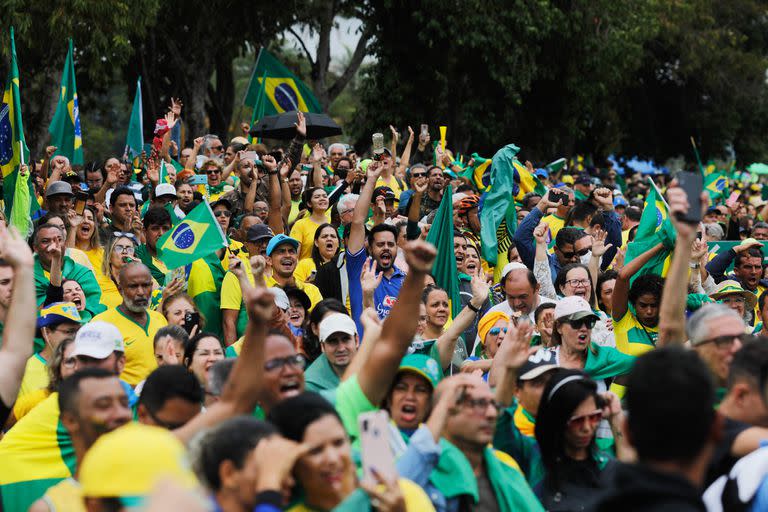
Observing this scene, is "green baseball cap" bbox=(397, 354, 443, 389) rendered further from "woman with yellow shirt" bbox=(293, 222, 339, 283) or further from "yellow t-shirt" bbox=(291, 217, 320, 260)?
"yellow t-shirt" bbox=(291, 217, 320, 260)

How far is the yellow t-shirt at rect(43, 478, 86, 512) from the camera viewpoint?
4418 mm

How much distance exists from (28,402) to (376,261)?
3.28 meters

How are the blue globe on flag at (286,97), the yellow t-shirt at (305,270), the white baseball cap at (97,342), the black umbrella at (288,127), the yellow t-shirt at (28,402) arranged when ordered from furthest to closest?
the blue globe on flag at (286,97) < the black umbrella at (288,127) < the yellow t-shirt at (305,270) < the yellow t-shirt at (28,402) < the white baseball cap at (97,342)

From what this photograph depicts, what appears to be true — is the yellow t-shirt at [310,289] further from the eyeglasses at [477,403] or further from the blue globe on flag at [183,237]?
the eyeglasses at [477,403]

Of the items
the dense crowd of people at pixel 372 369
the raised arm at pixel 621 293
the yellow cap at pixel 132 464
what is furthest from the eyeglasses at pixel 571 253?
the yellow cap at pixel 132 464

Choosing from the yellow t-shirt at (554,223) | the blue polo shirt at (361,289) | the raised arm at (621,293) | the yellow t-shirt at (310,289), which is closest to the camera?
the raised arm at (621,293)

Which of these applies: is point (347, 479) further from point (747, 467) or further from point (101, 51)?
point (101, 51)

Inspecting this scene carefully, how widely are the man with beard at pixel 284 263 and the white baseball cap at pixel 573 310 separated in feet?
7.68

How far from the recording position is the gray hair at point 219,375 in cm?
541

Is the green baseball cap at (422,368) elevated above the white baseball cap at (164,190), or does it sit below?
below

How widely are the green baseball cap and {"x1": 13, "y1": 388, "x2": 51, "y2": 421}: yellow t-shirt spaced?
2150 mm

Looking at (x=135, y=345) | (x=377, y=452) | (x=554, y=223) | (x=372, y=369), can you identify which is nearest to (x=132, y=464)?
(x=377, y=452)

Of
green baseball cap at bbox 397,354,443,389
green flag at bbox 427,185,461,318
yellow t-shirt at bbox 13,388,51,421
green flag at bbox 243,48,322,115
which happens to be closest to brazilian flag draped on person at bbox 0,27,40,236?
green flag at bbox 427,185,461,318

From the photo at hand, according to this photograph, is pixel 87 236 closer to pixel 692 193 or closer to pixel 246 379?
pixel 246 379
